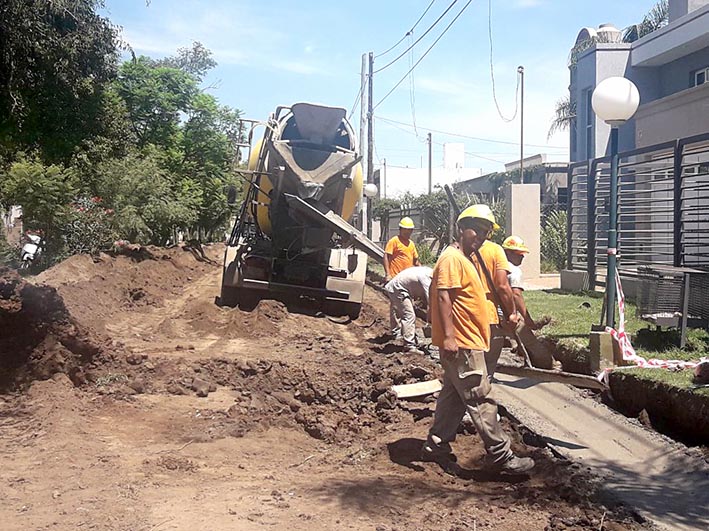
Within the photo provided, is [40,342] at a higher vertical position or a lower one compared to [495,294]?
lower

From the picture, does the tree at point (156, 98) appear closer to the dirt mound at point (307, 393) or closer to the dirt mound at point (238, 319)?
the dirt mound at point (238, 319)

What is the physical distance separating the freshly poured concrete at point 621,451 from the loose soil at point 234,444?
24 centimetres

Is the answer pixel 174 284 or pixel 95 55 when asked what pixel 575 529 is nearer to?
pixel 95 55

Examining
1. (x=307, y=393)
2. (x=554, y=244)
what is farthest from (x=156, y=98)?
(x=307, y=393)

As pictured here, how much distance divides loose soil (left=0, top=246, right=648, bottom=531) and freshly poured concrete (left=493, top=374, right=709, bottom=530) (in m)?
0.24

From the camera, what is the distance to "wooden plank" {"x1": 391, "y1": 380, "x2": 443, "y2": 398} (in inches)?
291

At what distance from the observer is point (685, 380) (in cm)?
678

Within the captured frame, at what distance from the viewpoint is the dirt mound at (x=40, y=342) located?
7.89m

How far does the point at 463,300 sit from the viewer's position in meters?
5.60

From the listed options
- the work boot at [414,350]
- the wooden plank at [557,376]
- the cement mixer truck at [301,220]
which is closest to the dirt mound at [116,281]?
the cement mixer truck at [301,220]

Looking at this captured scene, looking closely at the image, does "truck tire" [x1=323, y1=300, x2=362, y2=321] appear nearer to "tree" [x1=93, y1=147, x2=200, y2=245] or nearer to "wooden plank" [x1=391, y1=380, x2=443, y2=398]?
"wooden plank" [x1=391, y1=380, x2=443, y2=398]

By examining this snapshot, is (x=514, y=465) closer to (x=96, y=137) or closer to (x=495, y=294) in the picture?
(x=495, y=294)

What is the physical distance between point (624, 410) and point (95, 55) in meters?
7.09

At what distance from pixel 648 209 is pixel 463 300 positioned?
9632mm
